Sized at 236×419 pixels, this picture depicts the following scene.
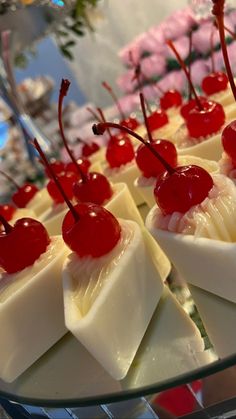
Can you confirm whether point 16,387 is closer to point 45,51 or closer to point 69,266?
point 69,266

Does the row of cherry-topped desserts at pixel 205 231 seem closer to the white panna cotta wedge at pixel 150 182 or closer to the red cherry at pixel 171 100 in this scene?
the white panna cotta wedge at pixel 150 182

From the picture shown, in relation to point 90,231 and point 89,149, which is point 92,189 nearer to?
point 90,231

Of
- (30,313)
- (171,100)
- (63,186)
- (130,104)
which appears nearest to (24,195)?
(63,186)

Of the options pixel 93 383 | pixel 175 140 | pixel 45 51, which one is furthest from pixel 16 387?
pixel 45 51

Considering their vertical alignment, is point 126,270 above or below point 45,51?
above

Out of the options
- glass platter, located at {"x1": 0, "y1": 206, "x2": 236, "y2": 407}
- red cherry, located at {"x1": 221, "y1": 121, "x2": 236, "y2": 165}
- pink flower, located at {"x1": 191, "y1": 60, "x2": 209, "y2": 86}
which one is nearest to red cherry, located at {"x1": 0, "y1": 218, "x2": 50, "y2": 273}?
glass platter, located at {"x1": 0, "y1": 206, "x2": 236, "y2": 407}

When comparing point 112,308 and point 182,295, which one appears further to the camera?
point 182,295

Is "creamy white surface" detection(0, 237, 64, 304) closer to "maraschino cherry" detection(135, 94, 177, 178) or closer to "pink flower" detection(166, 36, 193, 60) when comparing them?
"maraschino cherry" detection(135, 94, 177, 178)

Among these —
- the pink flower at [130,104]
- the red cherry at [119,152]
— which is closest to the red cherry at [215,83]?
the red cherry at [119,152]
